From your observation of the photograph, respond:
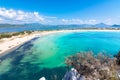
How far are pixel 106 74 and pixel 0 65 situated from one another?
100 ft

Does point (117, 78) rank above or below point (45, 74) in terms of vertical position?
above

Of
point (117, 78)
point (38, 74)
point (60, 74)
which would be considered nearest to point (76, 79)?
point (117, 78)

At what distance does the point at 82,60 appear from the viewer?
888 inches

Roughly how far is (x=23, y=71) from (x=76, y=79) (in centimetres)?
2007

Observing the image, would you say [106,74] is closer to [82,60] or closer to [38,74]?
[82,60]

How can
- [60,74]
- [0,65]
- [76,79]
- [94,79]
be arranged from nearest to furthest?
[94,79] → [76,79] → [60,74] → [0,65]

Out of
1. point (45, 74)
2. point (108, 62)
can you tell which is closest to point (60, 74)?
point (45, 74)

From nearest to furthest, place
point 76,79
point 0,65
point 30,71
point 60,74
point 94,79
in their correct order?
point 94,79 → point 76,79 → point 60,74 → point 30,71 → point 0,65

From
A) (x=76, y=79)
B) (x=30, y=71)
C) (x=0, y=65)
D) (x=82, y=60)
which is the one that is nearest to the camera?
(x=76, y=79)

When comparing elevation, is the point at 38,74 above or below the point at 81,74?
below

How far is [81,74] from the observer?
2144cm

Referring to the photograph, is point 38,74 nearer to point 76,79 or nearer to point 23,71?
point 23,71

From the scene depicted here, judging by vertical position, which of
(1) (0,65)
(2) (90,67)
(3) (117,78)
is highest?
(2) (90,67)

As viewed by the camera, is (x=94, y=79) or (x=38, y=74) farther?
(x=38, y=74)
